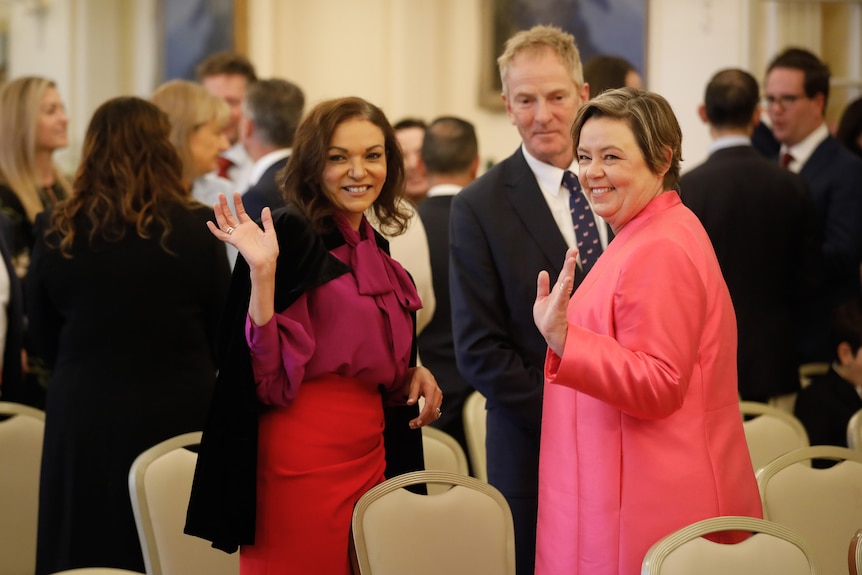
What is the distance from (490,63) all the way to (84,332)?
5.33 meters

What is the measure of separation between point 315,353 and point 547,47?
117cm

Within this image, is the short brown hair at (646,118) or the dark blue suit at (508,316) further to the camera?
the dark blue suit at (508,316)

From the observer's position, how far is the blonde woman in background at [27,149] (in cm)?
458

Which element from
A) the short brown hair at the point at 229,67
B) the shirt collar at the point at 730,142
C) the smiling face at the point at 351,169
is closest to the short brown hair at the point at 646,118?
the smiling face at the point at 351,169

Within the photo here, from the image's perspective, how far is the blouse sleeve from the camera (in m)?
2.46

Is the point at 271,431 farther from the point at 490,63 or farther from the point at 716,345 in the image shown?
the point at 490,63

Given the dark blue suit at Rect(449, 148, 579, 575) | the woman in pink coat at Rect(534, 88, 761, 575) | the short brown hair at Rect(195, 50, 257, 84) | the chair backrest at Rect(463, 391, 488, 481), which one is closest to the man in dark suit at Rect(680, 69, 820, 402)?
the chair backrest at Rect(463, 391, 488, 481)

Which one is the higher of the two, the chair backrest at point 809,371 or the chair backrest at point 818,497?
the chair backrest at point 809,371

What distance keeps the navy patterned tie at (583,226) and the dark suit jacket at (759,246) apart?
46.8 inches

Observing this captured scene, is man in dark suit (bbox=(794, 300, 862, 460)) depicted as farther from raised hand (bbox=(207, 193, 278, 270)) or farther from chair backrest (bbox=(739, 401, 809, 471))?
raised hand (bbox=(207, 193, 278, 270))

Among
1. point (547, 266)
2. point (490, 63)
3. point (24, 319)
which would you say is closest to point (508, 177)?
point (547, 266)

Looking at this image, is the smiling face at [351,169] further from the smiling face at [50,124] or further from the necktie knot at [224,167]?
the necktie knot at [224,167]

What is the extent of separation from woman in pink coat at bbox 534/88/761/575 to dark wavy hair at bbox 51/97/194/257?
1.56 meters

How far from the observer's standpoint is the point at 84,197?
3443mm
